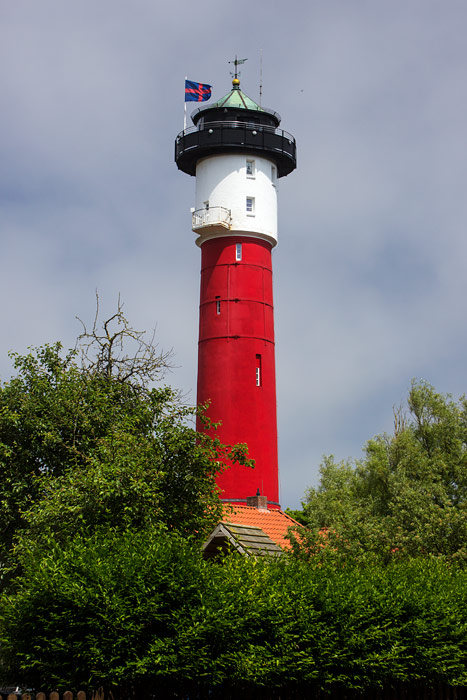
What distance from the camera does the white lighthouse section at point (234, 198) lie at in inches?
1651

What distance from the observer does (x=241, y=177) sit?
140 ft

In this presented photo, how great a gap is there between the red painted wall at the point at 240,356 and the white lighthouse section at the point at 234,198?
63 cm

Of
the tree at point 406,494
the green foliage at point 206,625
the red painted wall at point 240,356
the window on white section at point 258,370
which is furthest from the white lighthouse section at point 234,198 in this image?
the green foliage at point 206,625

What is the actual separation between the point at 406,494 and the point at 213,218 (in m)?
17.7

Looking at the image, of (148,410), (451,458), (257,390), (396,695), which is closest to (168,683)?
(396,695)

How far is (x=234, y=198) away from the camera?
4244 cm

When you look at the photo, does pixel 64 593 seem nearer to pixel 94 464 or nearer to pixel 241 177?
pixel 94 464

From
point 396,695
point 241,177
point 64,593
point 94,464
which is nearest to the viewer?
point 64,593

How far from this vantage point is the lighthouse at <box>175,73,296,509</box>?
39.8 meters

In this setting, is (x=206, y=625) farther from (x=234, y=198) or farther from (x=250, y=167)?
(x=250, y=167)

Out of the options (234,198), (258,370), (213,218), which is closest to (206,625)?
(258,370)

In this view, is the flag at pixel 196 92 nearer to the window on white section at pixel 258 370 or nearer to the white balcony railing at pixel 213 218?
the white balcony railing at pixel 213 218

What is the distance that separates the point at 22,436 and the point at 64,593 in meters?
10.1

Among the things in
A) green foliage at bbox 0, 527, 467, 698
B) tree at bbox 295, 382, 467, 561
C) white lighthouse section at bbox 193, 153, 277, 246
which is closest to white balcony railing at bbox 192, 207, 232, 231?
white lighthouse section at bbox 193, 153, 277, 246
